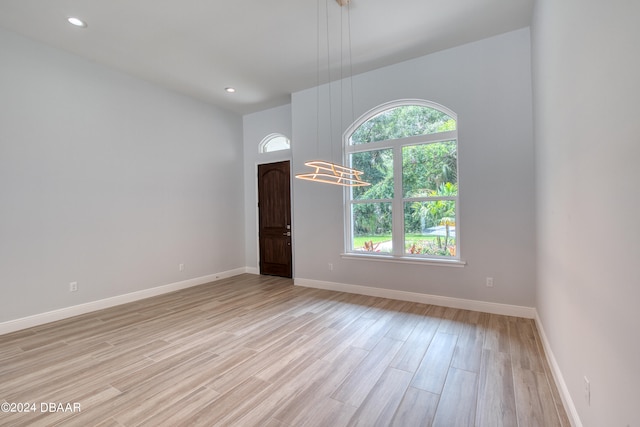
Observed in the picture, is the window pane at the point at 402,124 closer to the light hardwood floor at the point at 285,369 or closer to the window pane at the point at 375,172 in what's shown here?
the window pane at the point at 375,172

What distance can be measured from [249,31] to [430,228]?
3.47 meters

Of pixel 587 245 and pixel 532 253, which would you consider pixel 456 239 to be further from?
pixel 587 245

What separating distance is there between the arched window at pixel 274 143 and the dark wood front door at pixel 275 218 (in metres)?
0.35

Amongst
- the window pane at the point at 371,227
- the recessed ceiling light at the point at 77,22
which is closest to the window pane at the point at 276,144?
the window pane at the point at 371,227

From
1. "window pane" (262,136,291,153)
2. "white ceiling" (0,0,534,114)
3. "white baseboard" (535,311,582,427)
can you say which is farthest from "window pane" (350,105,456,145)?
"white baseboard" (535,311,582,427)

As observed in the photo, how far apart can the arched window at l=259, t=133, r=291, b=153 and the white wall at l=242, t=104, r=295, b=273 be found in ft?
0.27

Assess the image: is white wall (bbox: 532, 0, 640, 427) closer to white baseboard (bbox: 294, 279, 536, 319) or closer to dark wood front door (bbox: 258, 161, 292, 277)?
white baseboard (bbox: 294, 279, 536, 319)

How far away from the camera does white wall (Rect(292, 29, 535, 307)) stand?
3.42 metres

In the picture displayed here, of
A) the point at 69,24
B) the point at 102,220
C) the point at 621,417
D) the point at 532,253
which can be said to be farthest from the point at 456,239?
the point at 69,24

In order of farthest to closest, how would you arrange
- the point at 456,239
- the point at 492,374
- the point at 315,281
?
the point at 315,281 → the point at 456,239 → the point at 492,374

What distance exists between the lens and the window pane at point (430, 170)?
3934 mm

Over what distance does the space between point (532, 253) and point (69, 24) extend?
596 cm

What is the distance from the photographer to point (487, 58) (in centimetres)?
361

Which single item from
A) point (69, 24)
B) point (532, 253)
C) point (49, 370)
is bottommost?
point (49, 370)
